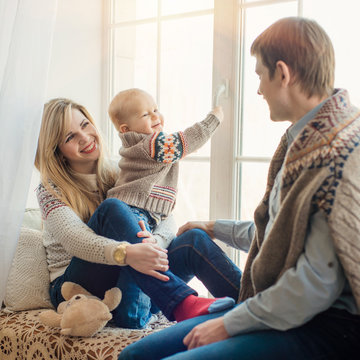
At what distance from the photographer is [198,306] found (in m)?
1.40

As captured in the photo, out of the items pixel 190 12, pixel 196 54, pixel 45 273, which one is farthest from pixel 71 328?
pixel 190 12

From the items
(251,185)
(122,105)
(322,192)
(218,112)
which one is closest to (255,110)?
(218,112)

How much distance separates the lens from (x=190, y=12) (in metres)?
2.19

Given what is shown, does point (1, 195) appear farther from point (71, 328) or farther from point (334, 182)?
point (334, 182)

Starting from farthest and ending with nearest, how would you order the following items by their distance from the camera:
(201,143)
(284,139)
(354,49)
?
1. (201,143)
2. (354,49)
3. (284,139)

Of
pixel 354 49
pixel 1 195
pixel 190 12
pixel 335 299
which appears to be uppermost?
pixel 190 12

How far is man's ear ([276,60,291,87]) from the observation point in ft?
3.79

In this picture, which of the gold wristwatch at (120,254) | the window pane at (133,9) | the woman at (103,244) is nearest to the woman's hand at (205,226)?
the woman at (103,244)

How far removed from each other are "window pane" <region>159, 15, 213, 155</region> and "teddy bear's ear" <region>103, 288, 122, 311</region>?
0.80 metres

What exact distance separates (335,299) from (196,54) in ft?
4.62

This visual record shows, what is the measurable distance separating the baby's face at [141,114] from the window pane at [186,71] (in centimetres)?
35

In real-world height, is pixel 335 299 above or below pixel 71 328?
above

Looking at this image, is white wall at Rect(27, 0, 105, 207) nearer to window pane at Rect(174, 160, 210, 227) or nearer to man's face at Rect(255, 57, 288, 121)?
window pane at Rect(174, 160, 210, 227)

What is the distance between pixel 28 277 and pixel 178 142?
756mm
